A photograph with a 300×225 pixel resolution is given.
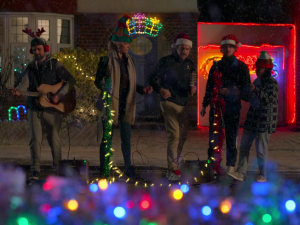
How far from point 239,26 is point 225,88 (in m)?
8.38

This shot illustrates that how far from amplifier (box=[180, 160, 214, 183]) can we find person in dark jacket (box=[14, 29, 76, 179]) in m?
1.85

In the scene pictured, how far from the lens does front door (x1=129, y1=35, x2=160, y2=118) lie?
46.1ft

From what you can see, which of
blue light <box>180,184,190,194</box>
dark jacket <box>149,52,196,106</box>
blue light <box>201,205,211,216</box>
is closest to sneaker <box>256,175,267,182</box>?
blue light <box>180,184,190,194</box>

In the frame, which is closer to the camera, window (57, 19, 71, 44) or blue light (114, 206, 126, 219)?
blue light (114, 206, 126, 219)

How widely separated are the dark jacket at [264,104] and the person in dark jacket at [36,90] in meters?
2.72

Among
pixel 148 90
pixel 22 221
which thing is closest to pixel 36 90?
pixel 148 90

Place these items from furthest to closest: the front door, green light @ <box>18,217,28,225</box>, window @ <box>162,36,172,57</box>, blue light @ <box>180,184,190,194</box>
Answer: the front door < window @ <box>162,36,172,57</box> < blue light @ <box>180,184,190,194</box> < green light @ <box>18,217,28,225</box>

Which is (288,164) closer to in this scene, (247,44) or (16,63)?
(247,44)

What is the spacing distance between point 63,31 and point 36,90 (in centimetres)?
763

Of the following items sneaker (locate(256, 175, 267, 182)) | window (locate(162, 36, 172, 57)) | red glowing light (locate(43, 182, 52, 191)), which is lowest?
sneaker (locate(256, 175, 267, 182))

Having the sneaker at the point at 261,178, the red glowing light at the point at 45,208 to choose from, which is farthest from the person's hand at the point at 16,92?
the sneaker at the point at 261,178

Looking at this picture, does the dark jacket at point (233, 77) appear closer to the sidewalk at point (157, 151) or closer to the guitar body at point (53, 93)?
the sidewalk at point (157, 151)

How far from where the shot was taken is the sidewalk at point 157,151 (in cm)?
808

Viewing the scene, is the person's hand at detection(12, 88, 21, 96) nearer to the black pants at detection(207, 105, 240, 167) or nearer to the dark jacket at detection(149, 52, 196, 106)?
the dark jacket at detection(149, 52, 196, 106)
